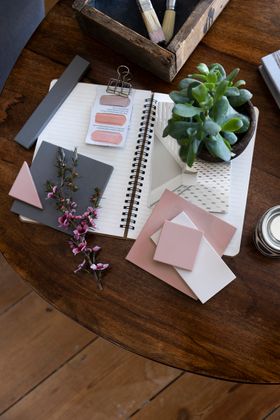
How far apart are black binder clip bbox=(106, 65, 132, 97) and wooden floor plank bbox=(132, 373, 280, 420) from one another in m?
0.78

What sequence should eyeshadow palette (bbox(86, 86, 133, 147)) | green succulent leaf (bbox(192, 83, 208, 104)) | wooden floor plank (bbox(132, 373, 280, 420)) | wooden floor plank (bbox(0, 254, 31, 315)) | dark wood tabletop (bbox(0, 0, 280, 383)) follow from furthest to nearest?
wooden floor plank (bbox(0, 254, 31, 315))
wooden floor plank (bbox(132, 373, 280, 420))
eyeshadow palette (bbox(86, 86, 133, 147))
dark wood tabletop (bbox(0, 0, 280, 383))
green succulent leaf (bbox(192, 83, 208, 104))

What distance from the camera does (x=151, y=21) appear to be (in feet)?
2.90

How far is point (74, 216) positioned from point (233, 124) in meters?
0.32

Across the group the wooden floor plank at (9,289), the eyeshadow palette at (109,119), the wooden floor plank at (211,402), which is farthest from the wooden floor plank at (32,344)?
the eyeshadow palette at (109,119)

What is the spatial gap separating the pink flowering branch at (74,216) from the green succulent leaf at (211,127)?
26cm

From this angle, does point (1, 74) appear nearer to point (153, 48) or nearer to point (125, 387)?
point (153, 48)

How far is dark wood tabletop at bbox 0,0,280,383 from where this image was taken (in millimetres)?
782

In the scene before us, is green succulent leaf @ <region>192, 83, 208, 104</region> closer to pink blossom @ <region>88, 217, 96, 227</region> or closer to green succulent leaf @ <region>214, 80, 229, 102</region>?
green succulent leaf @ <region>214, 80, 229, 102</region>

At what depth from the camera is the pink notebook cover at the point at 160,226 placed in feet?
2.66

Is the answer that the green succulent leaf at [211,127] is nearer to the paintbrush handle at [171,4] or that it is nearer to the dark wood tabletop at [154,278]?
the dark wood tabletop at [154,278]

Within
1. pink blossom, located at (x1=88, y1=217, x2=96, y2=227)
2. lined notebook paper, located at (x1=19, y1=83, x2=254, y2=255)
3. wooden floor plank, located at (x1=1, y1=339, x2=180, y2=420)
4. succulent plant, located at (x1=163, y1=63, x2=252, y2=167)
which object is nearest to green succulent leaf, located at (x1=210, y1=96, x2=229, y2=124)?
succulent plant, located at (x1=163, y1=63, x2=252, y2=167)

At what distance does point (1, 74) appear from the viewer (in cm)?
111

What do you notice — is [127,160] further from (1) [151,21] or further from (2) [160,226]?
(1) [151,21]

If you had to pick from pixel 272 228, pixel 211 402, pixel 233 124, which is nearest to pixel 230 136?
pixel 233 124
